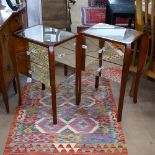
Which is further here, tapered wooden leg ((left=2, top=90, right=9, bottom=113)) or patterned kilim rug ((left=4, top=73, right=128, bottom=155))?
tapered wooden leg ((left=2, top=90, right=9, bottom=113))

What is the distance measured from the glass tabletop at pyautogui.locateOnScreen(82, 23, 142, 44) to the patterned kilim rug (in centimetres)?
60

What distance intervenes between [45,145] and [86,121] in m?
0.38

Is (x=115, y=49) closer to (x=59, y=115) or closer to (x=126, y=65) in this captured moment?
(x=126, y=65)

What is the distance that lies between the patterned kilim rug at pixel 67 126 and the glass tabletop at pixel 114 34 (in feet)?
1.98

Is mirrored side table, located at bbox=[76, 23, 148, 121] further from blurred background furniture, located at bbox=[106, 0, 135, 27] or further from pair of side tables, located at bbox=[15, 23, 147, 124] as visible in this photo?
blurred background furniture, located at bbox=[106, 0, 135, 27]

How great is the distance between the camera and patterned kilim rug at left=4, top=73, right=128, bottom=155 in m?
1.61

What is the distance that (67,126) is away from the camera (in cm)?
180

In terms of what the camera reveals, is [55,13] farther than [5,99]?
Yes

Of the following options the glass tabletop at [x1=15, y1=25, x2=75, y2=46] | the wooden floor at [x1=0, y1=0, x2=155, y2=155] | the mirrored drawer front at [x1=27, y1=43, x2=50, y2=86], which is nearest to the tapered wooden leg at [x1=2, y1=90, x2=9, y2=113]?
the wooden floor at [x1=0, y1=0, x2=155, y2=155]

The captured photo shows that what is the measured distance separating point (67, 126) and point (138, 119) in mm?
548

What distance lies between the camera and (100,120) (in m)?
1.87

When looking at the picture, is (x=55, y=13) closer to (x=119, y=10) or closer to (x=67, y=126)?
(x=119, y=10)

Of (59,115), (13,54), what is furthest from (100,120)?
(13,54)

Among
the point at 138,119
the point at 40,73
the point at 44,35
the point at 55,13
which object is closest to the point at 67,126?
the point at 40,73
